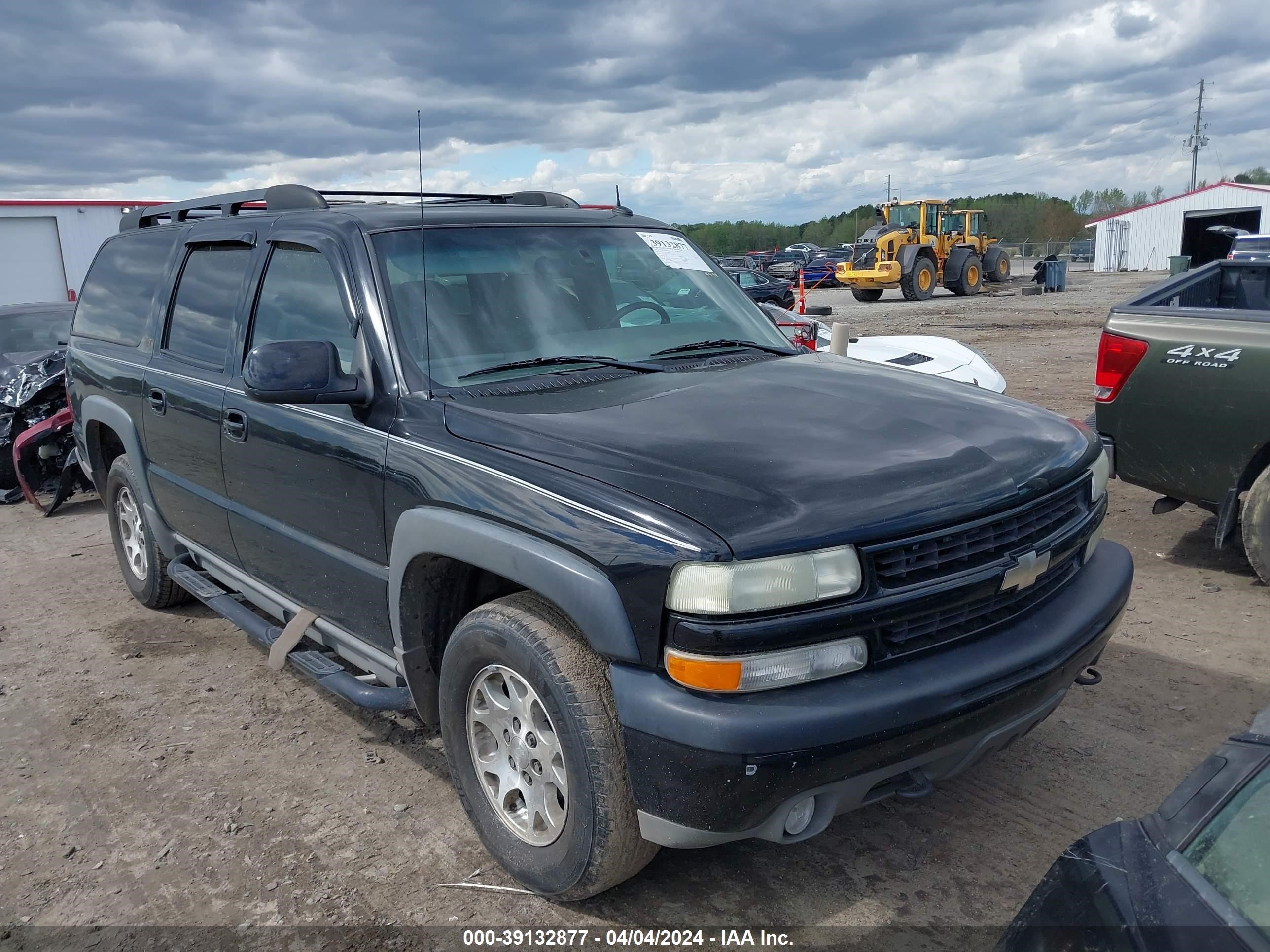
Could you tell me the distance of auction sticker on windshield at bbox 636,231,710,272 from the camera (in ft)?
13.5

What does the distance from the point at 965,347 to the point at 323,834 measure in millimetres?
5719

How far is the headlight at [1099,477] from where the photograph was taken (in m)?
3.10

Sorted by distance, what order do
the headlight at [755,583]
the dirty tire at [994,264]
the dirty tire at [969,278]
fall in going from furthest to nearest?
the dirty tire at [994,264], the dirty tire at [969,278], the headlight at [755,583]

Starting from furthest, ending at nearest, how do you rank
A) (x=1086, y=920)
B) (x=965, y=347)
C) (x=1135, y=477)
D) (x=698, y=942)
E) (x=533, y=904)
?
(x=965, y=347) → (x=1135, y=477) → (x=533, y=904) → (x=698, y=942) → (x=1086, y=920)

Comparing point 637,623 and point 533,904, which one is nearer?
point 637,623

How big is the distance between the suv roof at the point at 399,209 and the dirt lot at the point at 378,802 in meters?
1.97

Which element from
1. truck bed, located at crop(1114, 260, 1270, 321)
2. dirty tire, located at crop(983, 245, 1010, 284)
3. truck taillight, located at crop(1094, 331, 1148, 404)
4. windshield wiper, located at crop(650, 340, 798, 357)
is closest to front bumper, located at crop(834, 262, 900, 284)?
dirty tire, located at crop(983, 245, 1010, 284)

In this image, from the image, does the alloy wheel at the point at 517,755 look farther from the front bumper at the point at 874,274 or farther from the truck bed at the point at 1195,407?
the front bumper at the point at 874,274

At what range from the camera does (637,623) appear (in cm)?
233

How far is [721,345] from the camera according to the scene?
3.77m

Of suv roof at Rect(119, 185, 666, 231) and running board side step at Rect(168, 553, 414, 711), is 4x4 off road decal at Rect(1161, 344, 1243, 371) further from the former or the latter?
running board side step at Rect(168, 553, 414, 711)

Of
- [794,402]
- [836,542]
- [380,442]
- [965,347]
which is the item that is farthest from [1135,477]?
[380,442]

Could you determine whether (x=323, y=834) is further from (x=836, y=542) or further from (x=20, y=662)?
(x=20, y=662)

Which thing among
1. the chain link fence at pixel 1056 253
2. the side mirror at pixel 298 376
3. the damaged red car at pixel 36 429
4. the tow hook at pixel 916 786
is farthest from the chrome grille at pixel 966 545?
the chain link fence at pixel 1056 253
